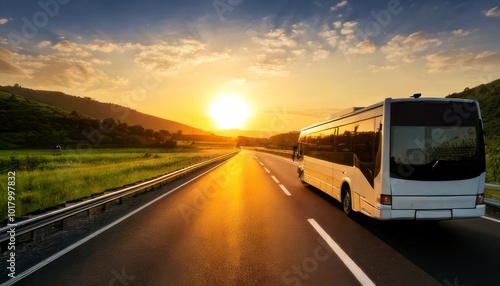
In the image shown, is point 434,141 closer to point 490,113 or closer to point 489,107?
point 490,113

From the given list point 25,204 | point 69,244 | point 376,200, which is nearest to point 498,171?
point 376,200

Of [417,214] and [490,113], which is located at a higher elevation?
[490,113]

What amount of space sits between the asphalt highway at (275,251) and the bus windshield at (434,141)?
1392 mm

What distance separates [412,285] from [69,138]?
94.1 metres

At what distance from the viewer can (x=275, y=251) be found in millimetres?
5363

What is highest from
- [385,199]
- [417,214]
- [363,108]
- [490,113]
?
[490,113]

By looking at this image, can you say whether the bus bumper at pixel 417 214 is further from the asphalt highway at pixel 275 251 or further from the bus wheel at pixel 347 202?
the bus wheel at pixel 347 202

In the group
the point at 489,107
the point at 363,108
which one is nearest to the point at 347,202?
the point at 363,108

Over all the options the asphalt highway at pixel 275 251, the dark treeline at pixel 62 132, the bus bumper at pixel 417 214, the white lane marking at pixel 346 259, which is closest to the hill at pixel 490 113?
the bus bumper at pixel 417 214

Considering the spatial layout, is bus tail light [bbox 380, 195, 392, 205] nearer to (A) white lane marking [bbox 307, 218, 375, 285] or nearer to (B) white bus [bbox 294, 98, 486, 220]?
(B) white bus [bbox 294, 98, 486, 220]

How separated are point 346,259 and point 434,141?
315 cm

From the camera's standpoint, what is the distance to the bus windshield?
616cm

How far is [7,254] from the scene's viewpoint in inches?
209

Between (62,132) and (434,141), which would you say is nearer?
(434,141)
